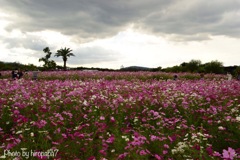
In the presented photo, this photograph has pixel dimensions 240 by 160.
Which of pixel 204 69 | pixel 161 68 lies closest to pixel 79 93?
pixel 204 69

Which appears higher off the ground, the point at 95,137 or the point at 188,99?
the point at 188,99

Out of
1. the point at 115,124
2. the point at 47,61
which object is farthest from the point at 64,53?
the point at 115,124

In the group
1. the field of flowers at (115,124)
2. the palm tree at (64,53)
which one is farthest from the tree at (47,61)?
the field of flowers at (115,124)

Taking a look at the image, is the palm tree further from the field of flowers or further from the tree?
the field of flowers

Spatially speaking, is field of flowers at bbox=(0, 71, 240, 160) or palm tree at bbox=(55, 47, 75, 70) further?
palm tree at bbox=(55, 47, 75, 70)

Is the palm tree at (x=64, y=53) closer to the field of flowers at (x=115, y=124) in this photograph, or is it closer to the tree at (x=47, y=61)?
the tree at (x=47, y=61)

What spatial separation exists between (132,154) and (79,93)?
5855 millimetres

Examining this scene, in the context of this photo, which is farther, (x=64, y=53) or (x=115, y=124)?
(x=64, y=53)

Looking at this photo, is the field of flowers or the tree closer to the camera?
the field of flowers

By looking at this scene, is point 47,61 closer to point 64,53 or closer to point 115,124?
point 64,53

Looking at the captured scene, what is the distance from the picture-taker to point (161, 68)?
56344mm

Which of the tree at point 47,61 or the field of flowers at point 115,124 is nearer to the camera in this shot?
the field of flowers at point 115,124

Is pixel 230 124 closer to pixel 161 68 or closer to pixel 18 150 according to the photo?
pixel 18 150

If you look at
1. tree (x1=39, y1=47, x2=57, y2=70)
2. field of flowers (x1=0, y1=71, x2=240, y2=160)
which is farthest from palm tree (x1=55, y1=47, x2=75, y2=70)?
field of flowers (x1=0, y1=71, x2=240, y2=160)
